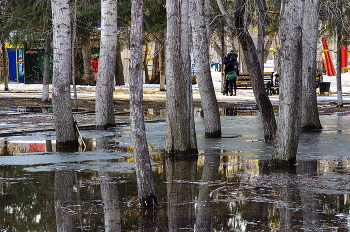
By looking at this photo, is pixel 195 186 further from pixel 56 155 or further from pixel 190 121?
pixel 56 155

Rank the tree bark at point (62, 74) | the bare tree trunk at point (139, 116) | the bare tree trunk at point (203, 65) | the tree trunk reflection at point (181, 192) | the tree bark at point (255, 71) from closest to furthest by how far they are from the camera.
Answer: the tree trunk reflection at point (181, 192)
the bare tree trunk at point (139, 116)
the tree bark at point (62, 74)
the bare tree trunk at point (203, 65)
the tree bark at point (255, 71)

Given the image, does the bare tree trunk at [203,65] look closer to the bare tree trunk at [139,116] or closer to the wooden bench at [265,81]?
the bare tree trunk at [139,116]

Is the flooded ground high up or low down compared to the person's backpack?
down

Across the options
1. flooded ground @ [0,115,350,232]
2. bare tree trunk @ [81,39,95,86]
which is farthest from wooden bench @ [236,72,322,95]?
flooded ground @ [0,115,350,232]

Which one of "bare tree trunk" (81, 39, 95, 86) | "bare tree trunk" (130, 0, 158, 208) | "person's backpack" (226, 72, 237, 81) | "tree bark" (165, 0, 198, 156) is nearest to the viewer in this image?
"bare tree trunk" (130, 0, 158, 208)

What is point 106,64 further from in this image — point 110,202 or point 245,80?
point 245,80

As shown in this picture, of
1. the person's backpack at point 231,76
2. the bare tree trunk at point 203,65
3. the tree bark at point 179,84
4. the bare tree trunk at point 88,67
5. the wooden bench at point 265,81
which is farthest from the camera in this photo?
the bare tree trunk at point 88,67

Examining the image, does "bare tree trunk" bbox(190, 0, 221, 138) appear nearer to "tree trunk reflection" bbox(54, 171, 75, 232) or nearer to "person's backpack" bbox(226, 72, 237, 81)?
"tree trunk reflection" bbox(54, 171, 75, 232)

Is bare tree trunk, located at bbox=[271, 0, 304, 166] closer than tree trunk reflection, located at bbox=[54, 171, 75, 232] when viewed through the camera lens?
No

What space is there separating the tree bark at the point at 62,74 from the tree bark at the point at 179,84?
2.35 m

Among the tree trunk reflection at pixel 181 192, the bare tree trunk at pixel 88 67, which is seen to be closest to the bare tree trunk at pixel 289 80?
the tree trunk reflection at pixel 181 192

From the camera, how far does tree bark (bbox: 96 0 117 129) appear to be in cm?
1550

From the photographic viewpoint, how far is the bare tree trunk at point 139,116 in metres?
6.66

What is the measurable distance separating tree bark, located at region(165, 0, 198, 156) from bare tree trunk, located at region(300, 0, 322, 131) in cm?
479
